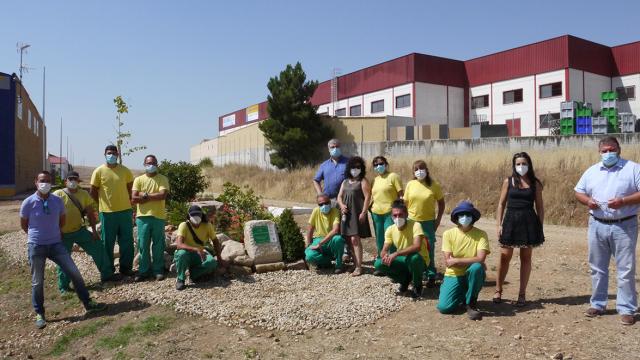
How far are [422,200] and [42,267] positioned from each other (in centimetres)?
473

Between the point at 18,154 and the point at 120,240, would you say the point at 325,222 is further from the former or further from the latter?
the point at 18,154

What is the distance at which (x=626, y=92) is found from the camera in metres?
34.1

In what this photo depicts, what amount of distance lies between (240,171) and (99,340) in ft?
96.1

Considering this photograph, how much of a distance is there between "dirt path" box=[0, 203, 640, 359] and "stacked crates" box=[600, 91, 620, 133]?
2625cm

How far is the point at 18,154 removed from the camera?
26078 millimetres

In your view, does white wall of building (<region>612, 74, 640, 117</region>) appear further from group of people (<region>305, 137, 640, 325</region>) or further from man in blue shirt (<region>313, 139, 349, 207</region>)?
group of people (<region>305, 137, 640, 325</region>)

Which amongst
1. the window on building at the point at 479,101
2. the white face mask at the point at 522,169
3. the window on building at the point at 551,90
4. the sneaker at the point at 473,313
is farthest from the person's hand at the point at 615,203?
the window on building at the point at 479,101

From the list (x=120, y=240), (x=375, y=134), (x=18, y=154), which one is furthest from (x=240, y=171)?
(x=120, y=240)

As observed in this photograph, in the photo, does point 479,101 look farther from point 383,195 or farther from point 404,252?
point 404,252

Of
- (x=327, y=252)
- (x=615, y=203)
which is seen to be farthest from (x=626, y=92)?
(x=615, y=203)

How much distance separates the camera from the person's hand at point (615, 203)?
16.4 feet

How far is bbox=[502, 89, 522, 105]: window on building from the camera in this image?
116ft

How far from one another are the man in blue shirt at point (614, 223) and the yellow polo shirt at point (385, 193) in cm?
230

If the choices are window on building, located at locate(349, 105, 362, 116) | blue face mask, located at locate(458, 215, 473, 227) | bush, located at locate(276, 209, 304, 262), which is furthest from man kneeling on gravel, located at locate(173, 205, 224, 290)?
window on building, located at locate(349, 105, 362, 116)
